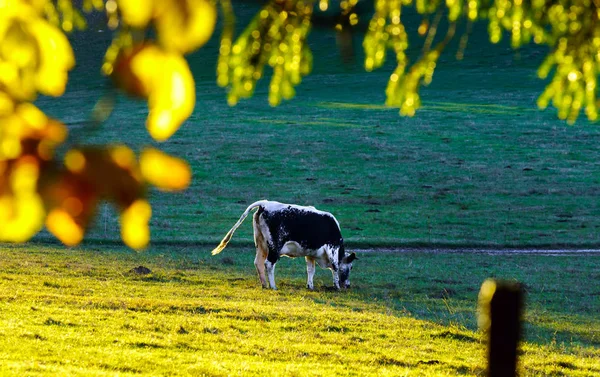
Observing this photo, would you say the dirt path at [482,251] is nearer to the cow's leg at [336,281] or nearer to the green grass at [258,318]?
the green grass at [258,318]

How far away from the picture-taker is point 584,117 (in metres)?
52.7

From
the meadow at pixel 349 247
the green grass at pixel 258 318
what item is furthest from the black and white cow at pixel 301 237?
the meadow at pixel 349 247

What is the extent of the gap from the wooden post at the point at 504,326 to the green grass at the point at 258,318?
21.1 feet

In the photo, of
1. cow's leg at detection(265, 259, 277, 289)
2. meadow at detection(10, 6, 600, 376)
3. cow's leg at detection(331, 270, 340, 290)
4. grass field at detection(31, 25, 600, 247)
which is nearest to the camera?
meadow at detection(10, 6, 600, 376)

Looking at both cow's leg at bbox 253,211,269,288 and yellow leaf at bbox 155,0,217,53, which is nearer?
yellow leaf at bbox 155,0,217,53

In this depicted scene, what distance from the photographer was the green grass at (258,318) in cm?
1041

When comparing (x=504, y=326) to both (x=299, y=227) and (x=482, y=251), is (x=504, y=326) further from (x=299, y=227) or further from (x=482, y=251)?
(x=482, y=251)

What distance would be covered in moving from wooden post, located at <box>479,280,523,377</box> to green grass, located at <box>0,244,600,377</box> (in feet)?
21.1

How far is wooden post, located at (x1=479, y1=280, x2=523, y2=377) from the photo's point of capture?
3.46 m

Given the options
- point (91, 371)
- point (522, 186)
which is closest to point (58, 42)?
point (91, 371)

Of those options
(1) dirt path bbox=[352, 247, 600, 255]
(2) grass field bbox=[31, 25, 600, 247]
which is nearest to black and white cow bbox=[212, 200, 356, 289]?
(1) dirt path bbox=[352, 247, 600, 255]

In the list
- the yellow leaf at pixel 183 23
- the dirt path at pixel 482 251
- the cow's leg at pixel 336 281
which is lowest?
the dirt path at pixel 482 251

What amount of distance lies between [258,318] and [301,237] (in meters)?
6.02

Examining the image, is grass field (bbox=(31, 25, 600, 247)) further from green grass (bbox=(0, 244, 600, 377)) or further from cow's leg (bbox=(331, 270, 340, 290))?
cow's leg (bbox=(331, 270, 340, 290))
